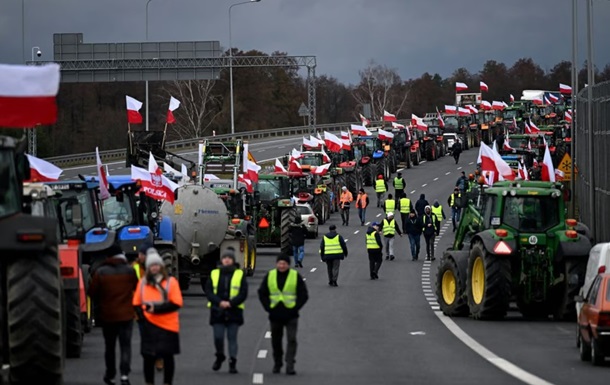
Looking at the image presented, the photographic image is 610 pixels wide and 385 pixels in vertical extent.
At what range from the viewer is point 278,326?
2034 centimetres


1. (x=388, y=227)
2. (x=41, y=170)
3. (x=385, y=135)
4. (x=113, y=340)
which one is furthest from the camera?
(x=385, y=135)

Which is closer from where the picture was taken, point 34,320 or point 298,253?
point 34,320

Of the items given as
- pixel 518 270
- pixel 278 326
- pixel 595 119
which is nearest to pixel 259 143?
pixel 595 119

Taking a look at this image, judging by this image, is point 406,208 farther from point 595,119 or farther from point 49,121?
point 49,121

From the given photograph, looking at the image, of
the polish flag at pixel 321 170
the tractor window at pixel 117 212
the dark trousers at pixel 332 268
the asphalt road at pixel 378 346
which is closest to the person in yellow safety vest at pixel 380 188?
the polish flag at pixel 321 170

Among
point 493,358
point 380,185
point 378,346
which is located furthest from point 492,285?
point 380,185

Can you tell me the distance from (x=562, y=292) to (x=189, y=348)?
326 inches

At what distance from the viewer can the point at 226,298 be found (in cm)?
2016

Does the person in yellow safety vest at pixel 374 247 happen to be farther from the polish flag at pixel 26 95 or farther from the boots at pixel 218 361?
the polish flag at pixel 26 95

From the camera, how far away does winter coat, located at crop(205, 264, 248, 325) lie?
791 inches

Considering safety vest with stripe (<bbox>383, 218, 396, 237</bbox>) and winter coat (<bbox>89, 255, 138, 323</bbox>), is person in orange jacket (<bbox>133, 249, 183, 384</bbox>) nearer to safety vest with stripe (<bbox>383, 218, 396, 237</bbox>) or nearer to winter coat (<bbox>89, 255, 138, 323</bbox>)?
winter coat (<bbox>89, 255, 138, 323</bbox>)

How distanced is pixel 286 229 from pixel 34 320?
3132 cm

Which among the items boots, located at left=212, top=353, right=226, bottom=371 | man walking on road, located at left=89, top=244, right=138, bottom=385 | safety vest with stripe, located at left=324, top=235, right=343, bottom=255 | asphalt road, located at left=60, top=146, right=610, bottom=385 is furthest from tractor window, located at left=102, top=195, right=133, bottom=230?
man walking on road, located at left=89, top=244, right=138, bottom=385

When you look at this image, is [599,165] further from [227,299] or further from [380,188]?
[227,299]
